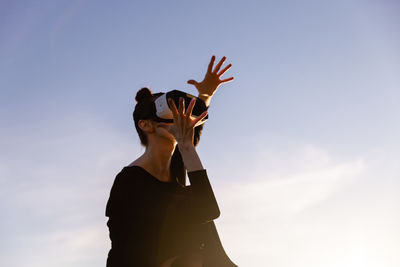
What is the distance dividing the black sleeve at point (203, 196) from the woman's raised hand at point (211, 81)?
5.03 feet

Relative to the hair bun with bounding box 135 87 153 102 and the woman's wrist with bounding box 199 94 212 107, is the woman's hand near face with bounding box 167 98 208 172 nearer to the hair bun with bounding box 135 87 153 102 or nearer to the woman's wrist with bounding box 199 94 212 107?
the hair bun with bounding box 135 87 153 102

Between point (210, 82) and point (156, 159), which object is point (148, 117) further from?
point (210, 82)

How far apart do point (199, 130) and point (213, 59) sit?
0.82m

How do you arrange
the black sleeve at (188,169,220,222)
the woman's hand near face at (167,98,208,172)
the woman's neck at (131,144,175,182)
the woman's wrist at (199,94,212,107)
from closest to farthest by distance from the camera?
the black sleeve at (188,169,220,222) → the woman's hand near face at (167,98,208,172) → the woman's neck at (131,144,175,182) → the woman's wrist at (199,94,212,107)

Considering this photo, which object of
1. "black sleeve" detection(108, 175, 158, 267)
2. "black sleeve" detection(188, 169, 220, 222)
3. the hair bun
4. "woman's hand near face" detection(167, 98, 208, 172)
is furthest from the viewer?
the hair bun

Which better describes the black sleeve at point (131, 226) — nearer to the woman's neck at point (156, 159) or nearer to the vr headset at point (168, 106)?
the woman's neck at point (156, 159)

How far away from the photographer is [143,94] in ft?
15.5

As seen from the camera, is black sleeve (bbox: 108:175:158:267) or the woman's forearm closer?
the woman's forearm

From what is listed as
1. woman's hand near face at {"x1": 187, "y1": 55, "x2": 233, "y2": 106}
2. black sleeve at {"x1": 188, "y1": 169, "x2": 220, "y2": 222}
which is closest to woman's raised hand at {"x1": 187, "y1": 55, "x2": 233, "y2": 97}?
woman's hand near face at {"x1": 187, "y1": 55, "x2": 233, "y2": 106}

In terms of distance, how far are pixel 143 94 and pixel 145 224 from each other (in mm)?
1320

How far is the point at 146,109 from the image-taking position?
452 centimetres

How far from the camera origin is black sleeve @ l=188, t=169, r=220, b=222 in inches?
148

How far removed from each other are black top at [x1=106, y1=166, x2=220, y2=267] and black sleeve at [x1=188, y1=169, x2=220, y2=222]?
9.9 inches

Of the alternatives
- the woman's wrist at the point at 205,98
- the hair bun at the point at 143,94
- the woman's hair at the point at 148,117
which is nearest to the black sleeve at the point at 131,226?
the woman's hair at the point at 148,117
